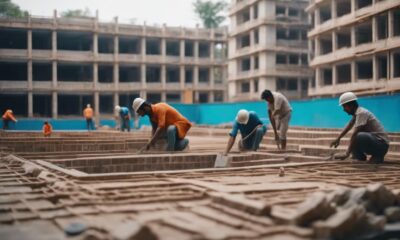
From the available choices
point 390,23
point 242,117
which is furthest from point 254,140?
point 390,23

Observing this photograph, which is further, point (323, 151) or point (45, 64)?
point (45, 64)

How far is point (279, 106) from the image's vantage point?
1079 cm

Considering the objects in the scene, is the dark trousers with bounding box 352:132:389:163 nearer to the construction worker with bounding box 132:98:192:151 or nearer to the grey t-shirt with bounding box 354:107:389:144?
the grey t-shirt with bounding box 354:107:389:144

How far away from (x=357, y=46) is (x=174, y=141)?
23321 mm

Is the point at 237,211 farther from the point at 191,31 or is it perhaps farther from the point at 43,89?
the point at 191,31

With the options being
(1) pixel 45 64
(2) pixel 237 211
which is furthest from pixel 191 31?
(2) pixel 237 211

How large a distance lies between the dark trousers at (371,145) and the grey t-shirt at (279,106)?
282 cm

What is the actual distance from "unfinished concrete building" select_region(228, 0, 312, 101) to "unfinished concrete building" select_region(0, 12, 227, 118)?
8.92 feet

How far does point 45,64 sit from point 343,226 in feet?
133

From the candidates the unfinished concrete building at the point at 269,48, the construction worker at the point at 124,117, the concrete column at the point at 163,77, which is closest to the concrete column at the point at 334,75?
the unfinished concrete building at the point at 269,48

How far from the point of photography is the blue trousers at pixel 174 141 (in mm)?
10008

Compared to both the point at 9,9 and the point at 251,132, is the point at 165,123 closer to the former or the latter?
the point at 251,132

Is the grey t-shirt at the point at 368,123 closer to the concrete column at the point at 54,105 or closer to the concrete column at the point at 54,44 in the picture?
the concrete column at the point at 54,105

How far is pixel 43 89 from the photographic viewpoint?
127 feet
